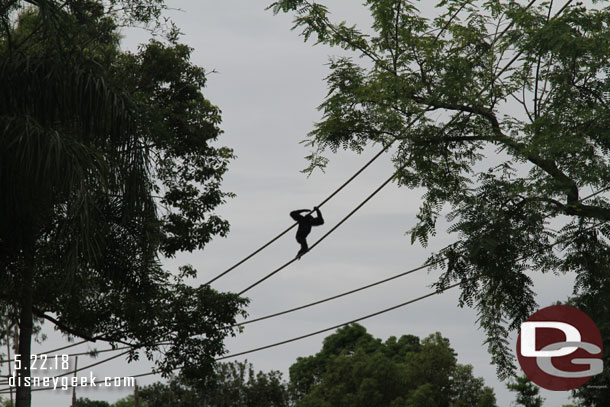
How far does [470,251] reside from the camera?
11828 millimetres

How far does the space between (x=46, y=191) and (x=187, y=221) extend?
6632 millimetres

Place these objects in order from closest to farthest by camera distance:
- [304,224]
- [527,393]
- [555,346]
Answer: [555,346]
[304,224]
[527,393]

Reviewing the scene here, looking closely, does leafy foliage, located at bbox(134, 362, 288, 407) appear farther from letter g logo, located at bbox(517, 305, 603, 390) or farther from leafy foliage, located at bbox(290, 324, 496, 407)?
letter g logo, located at bbox(517, 305, 603, 390)

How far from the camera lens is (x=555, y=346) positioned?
13344 mm

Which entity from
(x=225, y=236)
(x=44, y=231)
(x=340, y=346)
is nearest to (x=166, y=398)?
(x=340, y=346)

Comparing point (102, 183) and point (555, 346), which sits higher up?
point (102, 183)

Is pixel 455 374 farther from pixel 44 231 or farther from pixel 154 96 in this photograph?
pixel 44 231

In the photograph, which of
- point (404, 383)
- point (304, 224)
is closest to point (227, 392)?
point (404, 383)

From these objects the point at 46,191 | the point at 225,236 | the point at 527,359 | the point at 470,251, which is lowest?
the point at 527,359

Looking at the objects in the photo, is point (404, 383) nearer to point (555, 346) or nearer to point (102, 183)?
point (555, 346)

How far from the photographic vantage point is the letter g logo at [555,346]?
13.4 meters

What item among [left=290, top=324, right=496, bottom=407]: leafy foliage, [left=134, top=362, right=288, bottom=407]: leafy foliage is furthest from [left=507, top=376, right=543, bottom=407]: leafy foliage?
[left=134, top=362, right=288, bottom=407]: leafy foliage

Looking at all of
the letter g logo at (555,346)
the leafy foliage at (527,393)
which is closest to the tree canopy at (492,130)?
the letter g logo at (555,346)

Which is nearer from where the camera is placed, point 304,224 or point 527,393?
point 304,224
